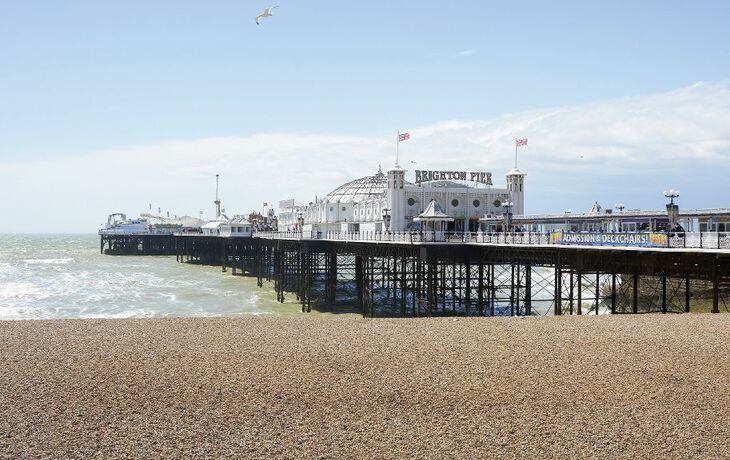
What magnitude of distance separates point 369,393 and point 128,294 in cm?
4576

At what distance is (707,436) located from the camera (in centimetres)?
1164

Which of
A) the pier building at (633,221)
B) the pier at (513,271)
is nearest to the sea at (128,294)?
the pier at (513,271)

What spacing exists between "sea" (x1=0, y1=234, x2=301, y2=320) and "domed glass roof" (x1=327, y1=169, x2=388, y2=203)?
13721mm

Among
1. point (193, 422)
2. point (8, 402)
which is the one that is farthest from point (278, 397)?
point (8, 402)

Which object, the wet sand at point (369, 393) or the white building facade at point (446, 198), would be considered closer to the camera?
the wet sand at point (369, 393)

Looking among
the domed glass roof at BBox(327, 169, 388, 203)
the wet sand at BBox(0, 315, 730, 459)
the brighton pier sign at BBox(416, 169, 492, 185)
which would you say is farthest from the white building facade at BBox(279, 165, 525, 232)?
the wet sand at BBox(0, 315, 730, 459)

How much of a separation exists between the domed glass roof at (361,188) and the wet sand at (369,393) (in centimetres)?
5626

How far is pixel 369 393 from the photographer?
1398 centimetres

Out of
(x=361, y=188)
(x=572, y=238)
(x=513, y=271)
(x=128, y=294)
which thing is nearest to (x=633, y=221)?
(x=572, y=238)

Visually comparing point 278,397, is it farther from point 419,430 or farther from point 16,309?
point 16,309

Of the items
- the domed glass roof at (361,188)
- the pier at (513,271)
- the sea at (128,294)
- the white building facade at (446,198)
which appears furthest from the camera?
the domed glass roof at (361,188)

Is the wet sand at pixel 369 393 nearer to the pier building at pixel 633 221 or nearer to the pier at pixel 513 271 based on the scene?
the pier at pixel 513 271

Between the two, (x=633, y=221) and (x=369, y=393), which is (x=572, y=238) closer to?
(x=633, y=221)

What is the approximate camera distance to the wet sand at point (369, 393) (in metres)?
11.4
